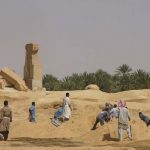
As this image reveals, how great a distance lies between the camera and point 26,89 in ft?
121

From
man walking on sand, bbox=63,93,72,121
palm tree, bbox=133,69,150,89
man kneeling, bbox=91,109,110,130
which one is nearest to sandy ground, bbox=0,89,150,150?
man walking on sand, bbox=63,93,72,121

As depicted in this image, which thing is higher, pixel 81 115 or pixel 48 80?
pixel 48 80

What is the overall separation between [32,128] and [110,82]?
35.3m

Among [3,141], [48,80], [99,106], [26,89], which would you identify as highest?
[48,80]

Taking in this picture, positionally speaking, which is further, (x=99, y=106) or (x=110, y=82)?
(x=110, y=82)

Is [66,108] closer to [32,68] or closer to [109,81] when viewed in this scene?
[32,68]

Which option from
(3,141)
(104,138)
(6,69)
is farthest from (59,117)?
(6,69)

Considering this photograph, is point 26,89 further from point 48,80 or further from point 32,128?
point 48,80

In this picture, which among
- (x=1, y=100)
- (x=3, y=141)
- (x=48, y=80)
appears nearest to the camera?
(x=3, y=141)

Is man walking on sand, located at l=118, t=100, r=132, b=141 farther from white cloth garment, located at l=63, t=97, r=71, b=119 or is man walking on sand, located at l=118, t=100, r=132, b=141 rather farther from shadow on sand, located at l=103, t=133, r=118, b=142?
white cloth garment, located at l=63, t=97, r=71, b=119

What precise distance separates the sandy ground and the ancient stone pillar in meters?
4.49

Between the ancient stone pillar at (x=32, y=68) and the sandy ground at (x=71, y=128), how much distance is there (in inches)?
177

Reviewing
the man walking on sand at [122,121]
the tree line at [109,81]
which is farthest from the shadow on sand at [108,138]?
the tree line at [109,81]

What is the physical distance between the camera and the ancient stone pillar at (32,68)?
39469 mm
